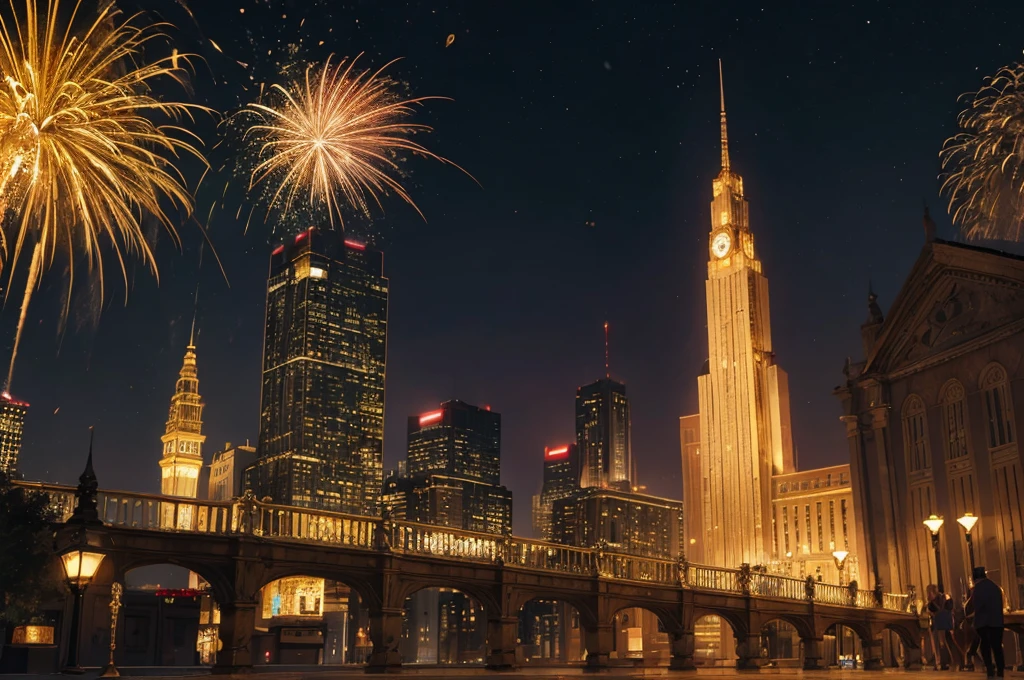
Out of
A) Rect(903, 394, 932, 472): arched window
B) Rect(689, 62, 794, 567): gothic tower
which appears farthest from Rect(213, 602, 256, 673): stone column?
Rect(689, 62, 794, 567): gothic tower

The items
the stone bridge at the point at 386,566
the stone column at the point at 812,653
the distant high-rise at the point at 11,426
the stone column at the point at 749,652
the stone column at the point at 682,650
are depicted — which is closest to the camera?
the stone bridge at the point at 386,566

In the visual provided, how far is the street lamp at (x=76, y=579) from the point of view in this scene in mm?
22625

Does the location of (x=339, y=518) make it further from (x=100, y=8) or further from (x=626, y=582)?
(x=100, y=8)

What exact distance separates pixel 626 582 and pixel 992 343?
25.6 meters

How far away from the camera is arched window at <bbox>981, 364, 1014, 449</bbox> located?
50438mm

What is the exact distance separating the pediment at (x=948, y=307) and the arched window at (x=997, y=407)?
1.96 metres

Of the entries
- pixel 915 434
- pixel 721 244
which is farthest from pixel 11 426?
pixel 915 434

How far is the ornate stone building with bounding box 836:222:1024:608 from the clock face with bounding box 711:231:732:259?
2283 inches

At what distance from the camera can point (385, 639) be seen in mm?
30484

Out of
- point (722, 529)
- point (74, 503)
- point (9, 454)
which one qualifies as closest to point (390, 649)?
point (74, 503)

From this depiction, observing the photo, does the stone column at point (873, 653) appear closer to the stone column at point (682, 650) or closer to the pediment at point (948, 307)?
the pediment at point (948, 307)

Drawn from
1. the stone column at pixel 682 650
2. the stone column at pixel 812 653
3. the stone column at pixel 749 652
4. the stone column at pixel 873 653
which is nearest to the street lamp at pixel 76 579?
the stone column at pixel 682 650

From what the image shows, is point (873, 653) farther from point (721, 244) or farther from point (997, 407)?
point (721, 244)

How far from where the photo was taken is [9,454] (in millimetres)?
171625
